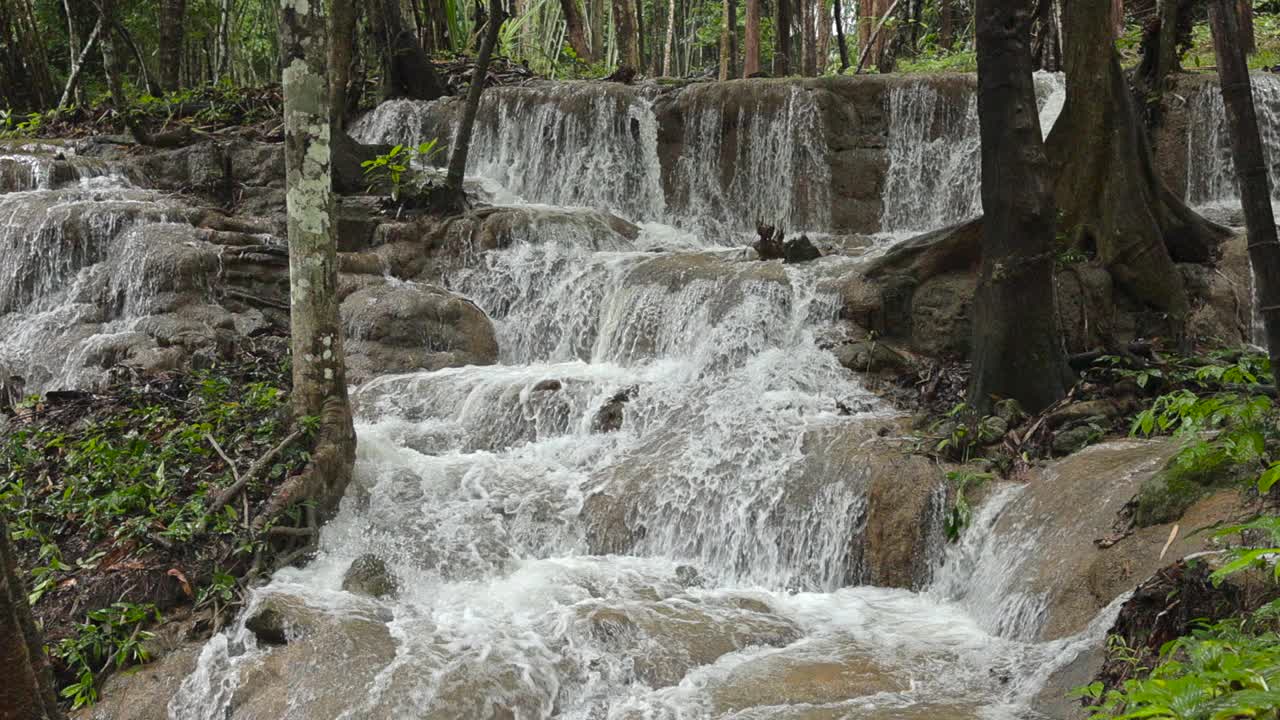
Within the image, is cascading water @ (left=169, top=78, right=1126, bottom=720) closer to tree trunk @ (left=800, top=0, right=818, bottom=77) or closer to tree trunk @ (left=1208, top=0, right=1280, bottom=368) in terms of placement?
tree trunk @ (left=1208, top=0, right=1280, bottom=368)

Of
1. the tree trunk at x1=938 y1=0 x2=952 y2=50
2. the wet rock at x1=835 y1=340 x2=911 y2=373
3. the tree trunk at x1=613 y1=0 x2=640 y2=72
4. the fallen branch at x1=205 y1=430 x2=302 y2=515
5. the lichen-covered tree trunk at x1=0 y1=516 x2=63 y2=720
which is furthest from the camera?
the tree trunk at x1=613 y1=0 x2=640 y2=72

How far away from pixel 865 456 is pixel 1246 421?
11.2 ft

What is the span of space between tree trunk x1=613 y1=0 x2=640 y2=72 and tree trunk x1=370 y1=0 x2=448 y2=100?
5.71 m

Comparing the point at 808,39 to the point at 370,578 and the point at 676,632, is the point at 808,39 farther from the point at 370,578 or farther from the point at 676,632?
the point at 676,632

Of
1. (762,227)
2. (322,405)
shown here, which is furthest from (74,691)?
(762,227)

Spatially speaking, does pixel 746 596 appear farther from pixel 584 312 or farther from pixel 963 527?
pixel 584 312

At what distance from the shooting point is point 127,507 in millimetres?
6695

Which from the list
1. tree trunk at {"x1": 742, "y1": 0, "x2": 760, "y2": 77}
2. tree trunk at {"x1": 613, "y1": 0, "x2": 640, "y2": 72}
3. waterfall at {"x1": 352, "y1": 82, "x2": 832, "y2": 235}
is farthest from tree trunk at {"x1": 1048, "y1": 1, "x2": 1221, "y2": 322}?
tree trunk at {"x1": 613, "y1": 0, "x2": 640, "y2": 72}

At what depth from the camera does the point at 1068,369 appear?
770 cm

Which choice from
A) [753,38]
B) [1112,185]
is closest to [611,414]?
[1112,185]

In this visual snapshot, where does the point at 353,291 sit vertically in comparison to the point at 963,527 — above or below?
above

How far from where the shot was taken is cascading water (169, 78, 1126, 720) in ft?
17.7

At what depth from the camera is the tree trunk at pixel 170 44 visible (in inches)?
713

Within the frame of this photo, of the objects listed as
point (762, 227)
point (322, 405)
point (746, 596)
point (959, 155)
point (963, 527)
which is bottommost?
point (746, 596)
